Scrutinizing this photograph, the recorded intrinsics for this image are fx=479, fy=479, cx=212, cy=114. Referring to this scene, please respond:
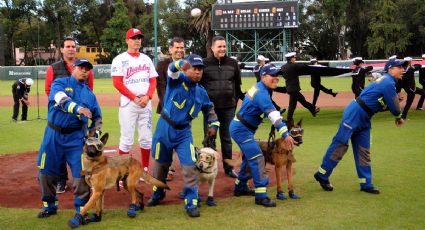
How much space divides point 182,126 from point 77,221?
67.9 inches

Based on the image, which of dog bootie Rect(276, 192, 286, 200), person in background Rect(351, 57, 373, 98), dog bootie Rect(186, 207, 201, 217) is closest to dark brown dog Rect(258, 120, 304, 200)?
dog bootie Rect(276, 192, 286, 200)

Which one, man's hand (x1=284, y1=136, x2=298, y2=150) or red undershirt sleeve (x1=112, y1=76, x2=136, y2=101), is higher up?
red undershirt sleeve (x1=112, y1=76, x2=136, y2=101)

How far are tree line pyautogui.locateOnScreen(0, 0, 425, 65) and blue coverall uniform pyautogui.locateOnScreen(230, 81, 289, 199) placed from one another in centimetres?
5104

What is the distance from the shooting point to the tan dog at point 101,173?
5438mm

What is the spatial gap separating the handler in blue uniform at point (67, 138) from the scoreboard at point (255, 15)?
4186cm

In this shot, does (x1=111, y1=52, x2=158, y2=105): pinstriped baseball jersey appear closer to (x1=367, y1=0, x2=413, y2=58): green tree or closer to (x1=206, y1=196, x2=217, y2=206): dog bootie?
(x1=206, y1=196, x2=217, y2=206): dog bootie

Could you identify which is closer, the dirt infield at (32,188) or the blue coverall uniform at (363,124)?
the dirt infield at (32,188)

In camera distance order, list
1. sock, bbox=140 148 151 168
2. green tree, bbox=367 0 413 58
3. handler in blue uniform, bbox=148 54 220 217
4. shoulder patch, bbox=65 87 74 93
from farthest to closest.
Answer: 1. green tree, bbox=367 0 413 58
2. sock, bbox=140 148 151 168
3. handler in blue uniform, bbox=148 54 220 217
4. shoulder patch, bbox=65 87 74 93

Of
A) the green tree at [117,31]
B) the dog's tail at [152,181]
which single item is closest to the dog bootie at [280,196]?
the dog's tail at [152,181]

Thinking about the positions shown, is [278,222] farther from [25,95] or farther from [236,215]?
[25,95]

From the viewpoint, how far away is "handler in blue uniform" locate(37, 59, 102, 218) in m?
5.62

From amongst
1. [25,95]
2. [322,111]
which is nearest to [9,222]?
[25,95]

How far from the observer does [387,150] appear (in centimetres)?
1008

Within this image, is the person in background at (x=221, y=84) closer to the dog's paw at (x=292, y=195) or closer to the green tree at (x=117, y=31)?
the dog's paw at (x=292, y=195)
